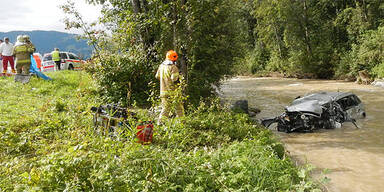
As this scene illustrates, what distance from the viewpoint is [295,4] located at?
30016mm

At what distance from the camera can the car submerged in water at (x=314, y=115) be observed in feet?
30.6

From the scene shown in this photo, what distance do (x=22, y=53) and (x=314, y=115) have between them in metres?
11.9

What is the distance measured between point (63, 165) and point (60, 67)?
1921 cm

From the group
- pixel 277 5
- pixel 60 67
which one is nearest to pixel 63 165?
pixel 60 67

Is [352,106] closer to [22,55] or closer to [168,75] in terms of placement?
[168,75]

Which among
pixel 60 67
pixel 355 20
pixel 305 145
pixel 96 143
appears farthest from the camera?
pixel 355 20

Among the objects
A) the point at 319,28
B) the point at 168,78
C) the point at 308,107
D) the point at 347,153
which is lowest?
the point at 347,153

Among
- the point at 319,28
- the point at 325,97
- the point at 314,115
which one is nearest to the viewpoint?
the point at 314,115

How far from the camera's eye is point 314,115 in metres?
9.22

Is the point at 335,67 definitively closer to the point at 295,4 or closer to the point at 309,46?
the point at 309,46

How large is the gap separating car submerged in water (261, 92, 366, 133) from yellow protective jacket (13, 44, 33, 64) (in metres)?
10.1

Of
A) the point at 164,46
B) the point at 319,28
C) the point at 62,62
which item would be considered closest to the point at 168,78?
the point at 164,46

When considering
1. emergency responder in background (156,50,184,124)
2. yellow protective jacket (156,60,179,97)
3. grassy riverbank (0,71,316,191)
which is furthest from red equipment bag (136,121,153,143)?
yellow protective jacket (156,60,179,97)

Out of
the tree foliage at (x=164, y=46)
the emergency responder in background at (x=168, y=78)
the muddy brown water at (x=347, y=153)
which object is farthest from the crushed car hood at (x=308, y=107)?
the emergency responder in background at (x=168, y=78)
